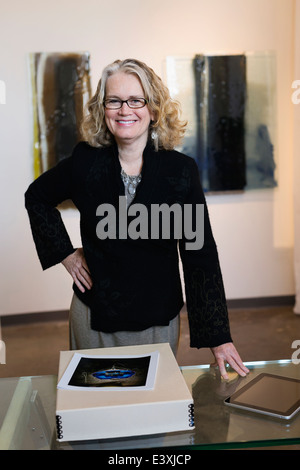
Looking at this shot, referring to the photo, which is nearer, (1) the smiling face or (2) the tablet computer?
(2) the tablet computer

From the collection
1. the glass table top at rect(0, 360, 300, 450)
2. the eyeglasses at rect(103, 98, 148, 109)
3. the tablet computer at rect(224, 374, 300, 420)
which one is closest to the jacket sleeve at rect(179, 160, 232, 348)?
the glass table top at rect(0, 360, 300, 450)

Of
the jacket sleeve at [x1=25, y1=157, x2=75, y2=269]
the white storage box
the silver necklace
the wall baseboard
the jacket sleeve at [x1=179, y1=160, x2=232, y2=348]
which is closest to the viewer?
the white storage box

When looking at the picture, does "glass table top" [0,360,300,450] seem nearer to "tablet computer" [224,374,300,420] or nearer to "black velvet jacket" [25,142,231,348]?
"tablet computer" [224,374,300,420]

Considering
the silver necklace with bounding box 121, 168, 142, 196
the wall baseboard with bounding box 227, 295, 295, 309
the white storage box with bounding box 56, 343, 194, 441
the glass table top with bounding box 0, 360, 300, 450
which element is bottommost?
the wall baseboard with bounding box 227, 295, 295, 309

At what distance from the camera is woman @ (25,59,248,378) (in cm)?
184

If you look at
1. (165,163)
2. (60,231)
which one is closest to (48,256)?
(60,231)

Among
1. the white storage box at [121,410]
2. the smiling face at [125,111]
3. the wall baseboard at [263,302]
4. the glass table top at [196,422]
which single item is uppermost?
the smiling face at [125,111]

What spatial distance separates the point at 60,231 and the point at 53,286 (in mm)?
2593

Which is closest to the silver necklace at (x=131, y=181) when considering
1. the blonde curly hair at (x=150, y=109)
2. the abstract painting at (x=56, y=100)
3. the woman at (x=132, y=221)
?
the woman at (x=132, y=221)

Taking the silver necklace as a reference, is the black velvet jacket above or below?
below

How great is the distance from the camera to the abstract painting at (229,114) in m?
4.53

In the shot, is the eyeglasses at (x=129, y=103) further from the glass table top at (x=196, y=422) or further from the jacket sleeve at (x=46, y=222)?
the glass table top at (x=196, y=422)

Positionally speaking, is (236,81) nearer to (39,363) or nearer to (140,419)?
(39,363)

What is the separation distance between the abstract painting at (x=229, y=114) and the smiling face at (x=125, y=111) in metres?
2.77
